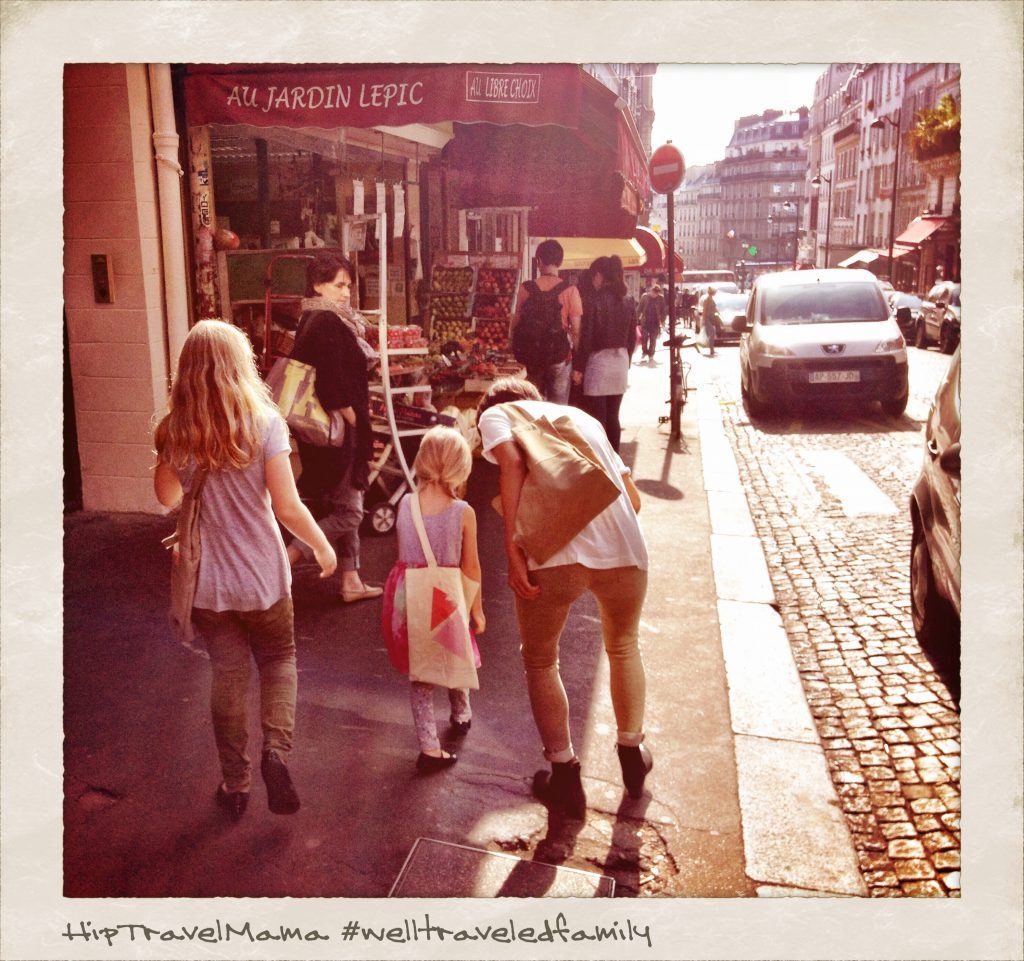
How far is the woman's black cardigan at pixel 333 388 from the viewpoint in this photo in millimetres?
5152

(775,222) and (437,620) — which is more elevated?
(775,222)

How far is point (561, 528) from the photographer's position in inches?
128

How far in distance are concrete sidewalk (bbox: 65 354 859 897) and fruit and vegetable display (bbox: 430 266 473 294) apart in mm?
4198

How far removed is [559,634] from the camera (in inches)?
138

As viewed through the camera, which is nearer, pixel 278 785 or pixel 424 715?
pixel 278 785

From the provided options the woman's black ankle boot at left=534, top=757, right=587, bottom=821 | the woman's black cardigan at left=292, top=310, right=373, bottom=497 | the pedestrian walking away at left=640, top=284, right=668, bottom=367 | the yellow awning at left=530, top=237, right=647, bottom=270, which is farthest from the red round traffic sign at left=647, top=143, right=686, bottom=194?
the pedestrian walking away at left=640, top=284, right=668, bottom=367

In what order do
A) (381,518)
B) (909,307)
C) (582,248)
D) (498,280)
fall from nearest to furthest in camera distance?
1. (381,518)
2. (498,280)
3. (582,248)
4. (909,307)

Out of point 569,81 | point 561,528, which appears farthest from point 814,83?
point 569,81

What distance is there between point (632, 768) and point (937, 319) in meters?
20.2

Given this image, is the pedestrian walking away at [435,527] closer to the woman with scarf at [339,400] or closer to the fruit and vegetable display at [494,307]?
the woman with scarf at [339,400]

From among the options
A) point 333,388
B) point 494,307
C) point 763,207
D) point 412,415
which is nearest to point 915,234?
point 494,307

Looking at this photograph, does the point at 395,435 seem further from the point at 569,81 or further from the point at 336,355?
the point at 569,81

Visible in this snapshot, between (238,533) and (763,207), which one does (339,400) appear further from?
(763,207)

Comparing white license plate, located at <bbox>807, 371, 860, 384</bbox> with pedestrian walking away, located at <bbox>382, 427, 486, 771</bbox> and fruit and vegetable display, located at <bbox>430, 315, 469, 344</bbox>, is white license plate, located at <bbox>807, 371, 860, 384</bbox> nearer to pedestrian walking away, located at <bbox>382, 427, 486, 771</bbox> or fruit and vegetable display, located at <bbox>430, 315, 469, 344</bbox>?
fruit and vegetable display, located at <bbox>430, 315, 469, 344</bbox>
